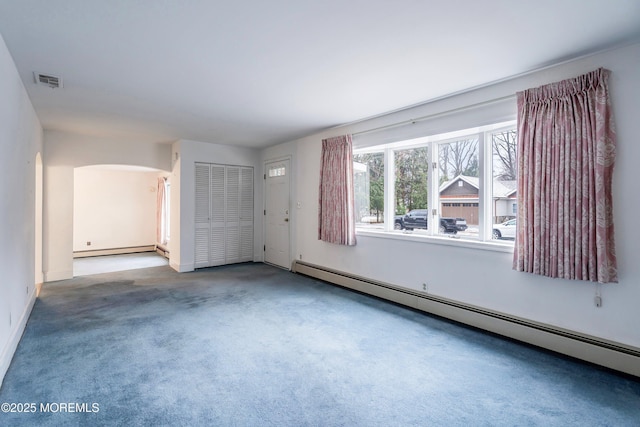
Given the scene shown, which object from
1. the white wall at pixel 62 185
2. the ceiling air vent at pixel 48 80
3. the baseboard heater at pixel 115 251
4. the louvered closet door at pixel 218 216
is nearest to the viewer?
the ceiling air vent at pixel 48 80

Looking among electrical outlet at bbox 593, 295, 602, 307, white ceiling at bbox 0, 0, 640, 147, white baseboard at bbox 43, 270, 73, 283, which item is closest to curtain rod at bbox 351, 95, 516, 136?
white ceiling at bbox 0, 0, 640, 147

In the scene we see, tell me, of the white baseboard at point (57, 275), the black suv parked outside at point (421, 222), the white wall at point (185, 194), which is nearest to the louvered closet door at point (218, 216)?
the white wall at point (185, 194)

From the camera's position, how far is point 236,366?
8.05 feet

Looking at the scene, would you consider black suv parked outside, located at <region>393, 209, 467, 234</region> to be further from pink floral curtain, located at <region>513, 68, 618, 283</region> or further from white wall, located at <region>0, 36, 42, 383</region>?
white wall, located at <region>0, 36, 42, 383</region>

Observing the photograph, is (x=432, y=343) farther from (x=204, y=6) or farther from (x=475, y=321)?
(x=204, y=6)

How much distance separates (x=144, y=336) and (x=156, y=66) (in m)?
2.46

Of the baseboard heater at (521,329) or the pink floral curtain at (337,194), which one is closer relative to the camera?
the baseboard heater at (521,329)

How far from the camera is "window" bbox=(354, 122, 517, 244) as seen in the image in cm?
330

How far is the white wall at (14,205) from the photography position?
92.7 inches

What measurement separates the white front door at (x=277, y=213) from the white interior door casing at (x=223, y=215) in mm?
425

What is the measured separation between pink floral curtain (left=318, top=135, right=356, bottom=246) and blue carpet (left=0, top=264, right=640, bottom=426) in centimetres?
122

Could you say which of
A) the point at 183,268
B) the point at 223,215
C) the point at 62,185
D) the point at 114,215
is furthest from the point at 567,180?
the point at 114,215

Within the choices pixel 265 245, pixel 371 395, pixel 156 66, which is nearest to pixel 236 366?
pixel 371 395

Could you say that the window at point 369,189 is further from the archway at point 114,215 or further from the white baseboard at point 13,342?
the archway at point 114,215
